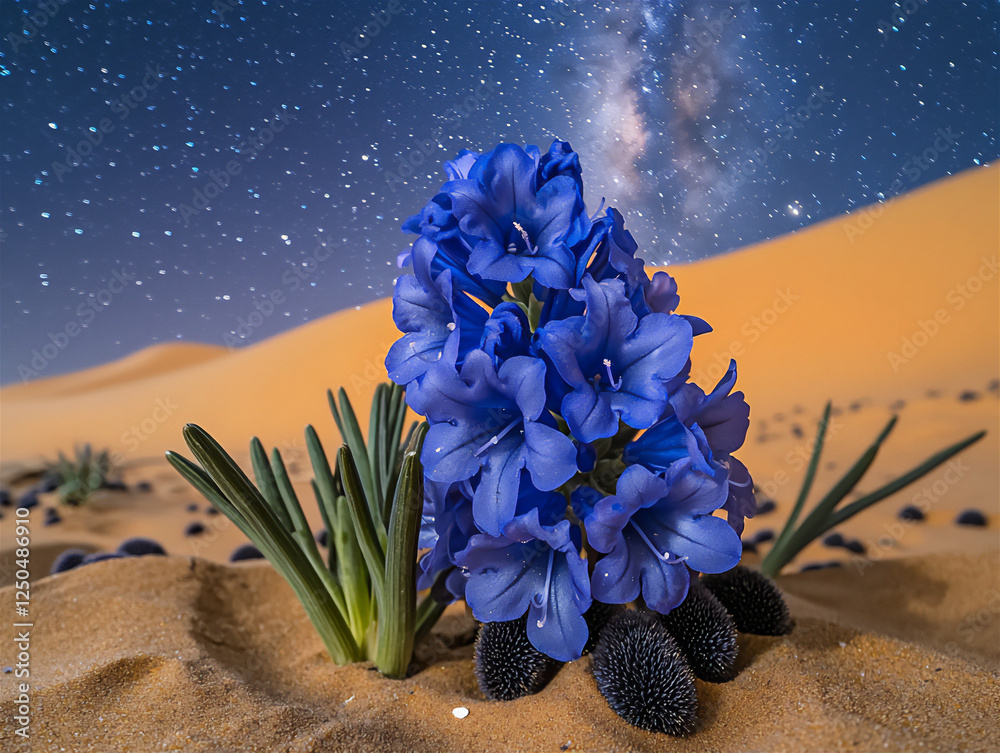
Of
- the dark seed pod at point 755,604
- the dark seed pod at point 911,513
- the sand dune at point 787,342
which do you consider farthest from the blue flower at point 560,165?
the sand dune at point 787,342

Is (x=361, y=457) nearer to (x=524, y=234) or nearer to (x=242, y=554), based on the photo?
(x=524, y=234)

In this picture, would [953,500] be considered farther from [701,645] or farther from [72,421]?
[72,421]

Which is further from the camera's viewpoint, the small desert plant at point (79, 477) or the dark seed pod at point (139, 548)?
the small desert plant at point (79, 477)

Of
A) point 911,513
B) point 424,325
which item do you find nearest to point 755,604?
point 424,325

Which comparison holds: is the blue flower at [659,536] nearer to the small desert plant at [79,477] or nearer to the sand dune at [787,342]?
the small desert plant at [79,477]

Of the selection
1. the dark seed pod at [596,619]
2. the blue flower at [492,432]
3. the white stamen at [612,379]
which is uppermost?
the white stamen at [612,379]
